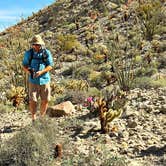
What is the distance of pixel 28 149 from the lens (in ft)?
26.0

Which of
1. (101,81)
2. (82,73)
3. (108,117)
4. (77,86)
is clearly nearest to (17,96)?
(77,86)

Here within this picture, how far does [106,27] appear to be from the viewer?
27.5 meters

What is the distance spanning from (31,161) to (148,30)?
16.1m

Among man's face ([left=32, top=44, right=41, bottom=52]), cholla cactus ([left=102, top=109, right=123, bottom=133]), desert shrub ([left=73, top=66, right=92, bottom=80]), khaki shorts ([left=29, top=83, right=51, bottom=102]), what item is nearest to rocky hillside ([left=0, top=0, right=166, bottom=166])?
desert shrub ([left=73, top=66, right=92, bottom=80])

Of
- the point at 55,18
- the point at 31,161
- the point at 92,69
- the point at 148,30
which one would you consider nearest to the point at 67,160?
the point at 31,161

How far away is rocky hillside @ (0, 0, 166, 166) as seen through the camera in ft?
28.4

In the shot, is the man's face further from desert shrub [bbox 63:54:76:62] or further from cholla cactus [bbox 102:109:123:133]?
desert shrub [bbox 63:54:76:62]

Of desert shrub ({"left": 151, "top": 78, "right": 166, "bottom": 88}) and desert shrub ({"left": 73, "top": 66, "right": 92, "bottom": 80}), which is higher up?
desert shrub ({"left": 73, "top": 66, "right": 92, "bottom": 80})

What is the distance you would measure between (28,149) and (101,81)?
9095 mm

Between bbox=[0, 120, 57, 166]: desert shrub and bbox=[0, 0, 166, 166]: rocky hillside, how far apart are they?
0.06 meters

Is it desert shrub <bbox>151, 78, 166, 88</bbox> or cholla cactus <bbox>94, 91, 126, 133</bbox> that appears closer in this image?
cholla cactus <bbox>94, 91, 126, 133</bbox>

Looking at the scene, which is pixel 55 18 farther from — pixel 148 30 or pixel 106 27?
pixel 148 30

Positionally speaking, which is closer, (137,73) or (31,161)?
(31,161)

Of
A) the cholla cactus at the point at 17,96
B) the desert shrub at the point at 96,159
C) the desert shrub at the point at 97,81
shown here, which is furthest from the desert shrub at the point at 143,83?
the desert shrub at the point at 96,159
